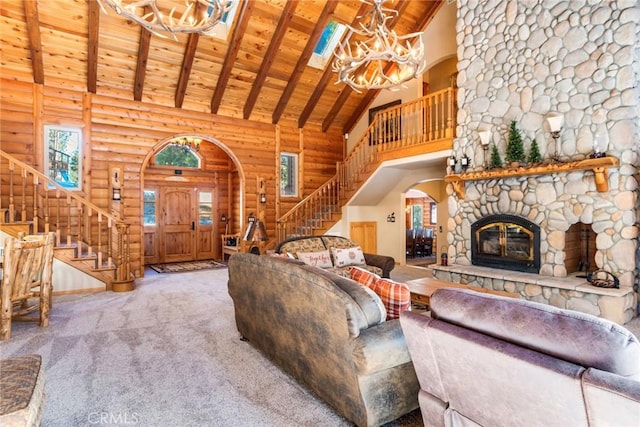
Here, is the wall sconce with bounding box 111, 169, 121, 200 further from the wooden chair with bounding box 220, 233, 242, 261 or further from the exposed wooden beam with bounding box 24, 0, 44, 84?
the wooden chair with bounding box 220, 233, 242, 261

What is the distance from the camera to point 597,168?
4238mm

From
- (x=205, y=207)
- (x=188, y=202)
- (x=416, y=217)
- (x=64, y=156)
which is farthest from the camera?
(x=416, y=217)

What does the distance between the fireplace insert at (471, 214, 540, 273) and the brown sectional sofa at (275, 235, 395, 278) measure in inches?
62.7

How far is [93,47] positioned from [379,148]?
5761 mm

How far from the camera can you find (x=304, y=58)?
24.1ft

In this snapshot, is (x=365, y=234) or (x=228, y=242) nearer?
(x=365, y=234)

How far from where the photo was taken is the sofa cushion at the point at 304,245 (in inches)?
203

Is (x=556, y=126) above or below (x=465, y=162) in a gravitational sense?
above

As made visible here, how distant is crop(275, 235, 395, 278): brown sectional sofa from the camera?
17.0ft

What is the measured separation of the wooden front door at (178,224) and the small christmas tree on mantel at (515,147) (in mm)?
8119

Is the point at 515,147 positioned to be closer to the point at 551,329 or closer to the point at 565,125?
the point at 565,125

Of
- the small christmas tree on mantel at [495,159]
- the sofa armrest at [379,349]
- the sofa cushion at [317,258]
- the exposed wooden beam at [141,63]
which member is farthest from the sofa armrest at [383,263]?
the exposed wooden beam at [141,63]

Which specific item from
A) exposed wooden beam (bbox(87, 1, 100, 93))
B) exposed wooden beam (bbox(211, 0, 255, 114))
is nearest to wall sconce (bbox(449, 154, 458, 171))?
exposed wooden beam (bbox(211, 0, 255, 114))

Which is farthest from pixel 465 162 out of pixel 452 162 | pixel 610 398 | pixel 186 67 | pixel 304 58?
pixel 186 67
